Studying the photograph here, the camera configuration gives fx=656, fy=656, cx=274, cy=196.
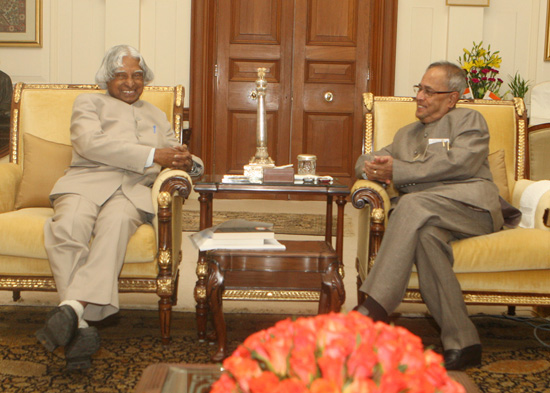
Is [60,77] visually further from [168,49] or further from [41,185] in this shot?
[41,185]

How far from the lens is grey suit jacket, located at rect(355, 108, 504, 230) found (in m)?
2.59

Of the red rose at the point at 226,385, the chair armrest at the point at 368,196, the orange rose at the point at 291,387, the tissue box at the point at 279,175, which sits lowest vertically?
the red rose at the point at 226,385

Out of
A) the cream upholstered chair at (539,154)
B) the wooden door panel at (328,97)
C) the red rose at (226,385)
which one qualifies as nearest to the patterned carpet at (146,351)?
the cream upholstered chair at (539,154)

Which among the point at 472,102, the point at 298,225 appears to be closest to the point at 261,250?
the point at 472,102

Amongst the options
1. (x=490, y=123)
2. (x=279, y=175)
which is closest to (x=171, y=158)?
(x=279, y=175)

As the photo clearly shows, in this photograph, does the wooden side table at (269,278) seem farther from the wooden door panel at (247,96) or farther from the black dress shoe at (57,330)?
the wooden door panel at (247,96)

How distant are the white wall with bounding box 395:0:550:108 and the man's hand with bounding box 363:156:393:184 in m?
3.45

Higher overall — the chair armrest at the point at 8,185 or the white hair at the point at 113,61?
the white hair at the point at 113,61

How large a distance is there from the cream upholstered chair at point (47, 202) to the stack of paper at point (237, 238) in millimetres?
240

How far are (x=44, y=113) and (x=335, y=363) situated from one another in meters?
2.67

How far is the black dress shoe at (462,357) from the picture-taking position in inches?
88.5

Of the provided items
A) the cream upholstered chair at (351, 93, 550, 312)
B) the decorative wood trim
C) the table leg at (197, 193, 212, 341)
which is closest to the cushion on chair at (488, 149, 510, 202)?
the cream upholstered chair at (351, 93, 550, 312)

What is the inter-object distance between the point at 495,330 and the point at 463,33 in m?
3.65

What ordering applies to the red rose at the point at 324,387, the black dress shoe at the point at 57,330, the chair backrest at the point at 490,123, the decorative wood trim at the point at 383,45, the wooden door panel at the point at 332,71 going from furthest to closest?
the wooden door panel at the point at 332,71, the decorative wood trim at the point at 383,45, the chair backrest at the point at 490,123, the black dress shoe at the point at 57,330, the red rose at the point at 324,387
